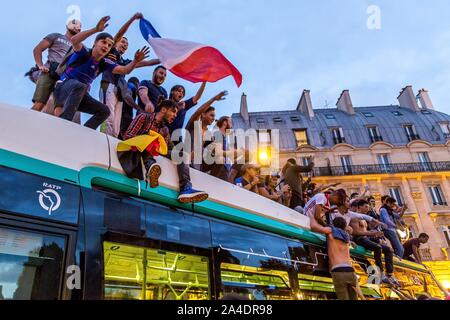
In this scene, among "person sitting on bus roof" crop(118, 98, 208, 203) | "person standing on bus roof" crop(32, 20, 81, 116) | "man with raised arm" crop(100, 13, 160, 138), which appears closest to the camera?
"person sitting on bus roof" crop(118, 98, 208, 203)

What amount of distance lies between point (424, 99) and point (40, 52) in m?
40.0

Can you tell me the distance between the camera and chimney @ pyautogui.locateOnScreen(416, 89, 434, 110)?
120 ft

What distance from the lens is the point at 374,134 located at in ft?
110

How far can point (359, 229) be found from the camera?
20.5ft

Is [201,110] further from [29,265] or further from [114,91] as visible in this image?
[29,265]

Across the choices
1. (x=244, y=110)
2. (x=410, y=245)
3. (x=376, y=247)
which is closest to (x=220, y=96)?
(x=376, y=247)

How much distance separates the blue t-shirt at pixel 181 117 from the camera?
4.89m

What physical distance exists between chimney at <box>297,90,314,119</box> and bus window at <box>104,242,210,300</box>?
33672 mm

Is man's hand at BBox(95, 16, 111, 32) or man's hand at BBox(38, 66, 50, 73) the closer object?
man's hand at BBox(95, 16, 111, 32)

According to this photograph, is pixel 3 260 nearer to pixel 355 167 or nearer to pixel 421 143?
pixel 355 167

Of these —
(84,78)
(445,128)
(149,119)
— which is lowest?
(149,119)

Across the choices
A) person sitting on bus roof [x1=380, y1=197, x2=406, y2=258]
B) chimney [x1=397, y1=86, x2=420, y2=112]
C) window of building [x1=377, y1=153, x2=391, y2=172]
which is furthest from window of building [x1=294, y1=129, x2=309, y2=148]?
person sitting on bus roof [x1=380, y1=197, x2=406, y2=258]

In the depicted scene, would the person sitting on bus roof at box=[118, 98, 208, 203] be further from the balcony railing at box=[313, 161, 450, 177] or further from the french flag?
the balcony railing at box=[313, 161, 450, 177]

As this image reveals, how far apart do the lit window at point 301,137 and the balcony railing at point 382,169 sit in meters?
2.91
